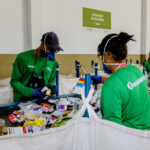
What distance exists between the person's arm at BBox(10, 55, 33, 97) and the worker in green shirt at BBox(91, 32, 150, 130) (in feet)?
2.94

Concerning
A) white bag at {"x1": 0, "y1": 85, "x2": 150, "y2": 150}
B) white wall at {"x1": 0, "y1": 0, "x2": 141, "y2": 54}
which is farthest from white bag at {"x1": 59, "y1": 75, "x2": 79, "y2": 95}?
white bag at {"x1": 0, "y1": 85, "x2": 150, "y2": 150}

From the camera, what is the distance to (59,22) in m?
4.26

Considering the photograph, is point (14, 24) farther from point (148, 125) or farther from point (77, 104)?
point (148, 125)

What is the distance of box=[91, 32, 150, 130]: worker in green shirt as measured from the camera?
1.00 m

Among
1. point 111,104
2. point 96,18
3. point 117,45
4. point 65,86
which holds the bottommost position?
point 65,86

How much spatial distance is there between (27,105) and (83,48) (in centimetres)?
333

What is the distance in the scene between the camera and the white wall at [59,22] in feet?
11.9

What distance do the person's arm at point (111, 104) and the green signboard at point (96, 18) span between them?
393 cm

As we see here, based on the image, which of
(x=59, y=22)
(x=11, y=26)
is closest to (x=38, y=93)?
(x=11, y=26)

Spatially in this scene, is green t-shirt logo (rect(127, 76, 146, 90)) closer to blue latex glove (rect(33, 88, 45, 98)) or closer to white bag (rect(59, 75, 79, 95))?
blue latex glove (rect(33, 88, 45, 98))

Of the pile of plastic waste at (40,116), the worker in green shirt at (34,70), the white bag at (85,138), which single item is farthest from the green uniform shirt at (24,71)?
the white bag at (85,138)

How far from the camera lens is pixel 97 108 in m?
1.45

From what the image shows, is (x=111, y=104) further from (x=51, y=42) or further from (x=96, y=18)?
(x=96, y=18)

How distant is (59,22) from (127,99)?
353 centimetres
